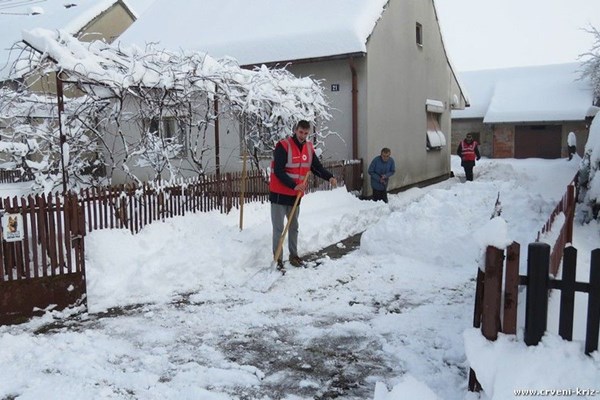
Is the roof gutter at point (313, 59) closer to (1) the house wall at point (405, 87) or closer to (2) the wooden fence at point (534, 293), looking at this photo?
(1) the house wall at point (405, 87)

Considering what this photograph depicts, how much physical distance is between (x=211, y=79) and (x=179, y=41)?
7726 millimetres

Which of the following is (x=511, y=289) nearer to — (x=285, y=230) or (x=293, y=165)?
(x=285, y=230)

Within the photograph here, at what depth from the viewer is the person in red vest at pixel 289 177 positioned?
6547 mm

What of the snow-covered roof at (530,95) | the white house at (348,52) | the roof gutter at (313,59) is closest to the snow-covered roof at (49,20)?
the white house at (348,52)

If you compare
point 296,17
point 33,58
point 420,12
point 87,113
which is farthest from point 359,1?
point 33,58

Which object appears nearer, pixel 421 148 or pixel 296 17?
pixel 296 17

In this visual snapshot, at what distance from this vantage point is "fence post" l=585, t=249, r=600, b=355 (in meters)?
2.94

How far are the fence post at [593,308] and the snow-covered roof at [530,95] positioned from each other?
1060 inches

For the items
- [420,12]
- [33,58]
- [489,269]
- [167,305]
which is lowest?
[167,305]

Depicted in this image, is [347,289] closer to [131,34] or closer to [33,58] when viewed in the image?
[33,58]

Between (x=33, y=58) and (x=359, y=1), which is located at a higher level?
(x=359, y=1)

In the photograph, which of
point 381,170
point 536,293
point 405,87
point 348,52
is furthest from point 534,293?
point 405,87

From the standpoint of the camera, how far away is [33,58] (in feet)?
24.0

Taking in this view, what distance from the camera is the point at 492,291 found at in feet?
10.4
